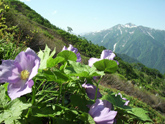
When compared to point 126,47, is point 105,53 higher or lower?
higher

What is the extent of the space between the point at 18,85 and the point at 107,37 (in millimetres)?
203785

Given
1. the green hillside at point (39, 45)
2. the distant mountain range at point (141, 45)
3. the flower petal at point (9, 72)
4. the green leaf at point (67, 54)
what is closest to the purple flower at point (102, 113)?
the green leaf at point (67, 54)

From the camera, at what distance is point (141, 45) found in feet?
554

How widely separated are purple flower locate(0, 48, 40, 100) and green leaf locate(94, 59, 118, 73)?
26cm

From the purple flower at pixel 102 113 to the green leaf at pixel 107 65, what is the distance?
150 millimetres

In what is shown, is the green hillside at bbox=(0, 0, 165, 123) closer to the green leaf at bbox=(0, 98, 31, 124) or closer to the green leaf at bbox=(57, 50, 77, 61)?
the green leaf at bbox=(57, 50, 77, 61)

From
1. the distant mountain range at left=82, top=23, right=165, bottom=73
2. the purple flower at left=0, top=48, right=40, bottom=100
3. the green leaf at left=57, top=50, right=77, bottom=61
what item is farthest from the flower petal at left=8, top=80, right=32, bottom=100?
the distant mountain range at left=82, top=23, right=165, bottom=73

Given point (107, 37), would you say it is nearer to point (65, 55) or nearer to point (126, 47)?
point (126, 47)

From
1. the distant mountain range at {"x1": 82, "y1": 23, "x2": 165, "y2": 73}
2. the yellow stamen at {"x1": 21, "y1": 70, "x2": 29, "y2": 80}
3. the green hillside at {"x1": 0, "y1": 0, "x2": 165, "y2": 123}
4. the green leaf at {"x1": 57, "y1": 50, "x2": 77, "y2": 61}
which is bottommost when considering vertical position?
the distant mountain range at {"x1": 82, "y1": 23, "x2": 165, "y2": 73}

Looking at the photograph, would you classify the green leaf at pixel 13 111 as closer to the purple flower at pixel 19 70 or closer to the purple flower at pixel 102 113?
the purple flower at pixel 19 70

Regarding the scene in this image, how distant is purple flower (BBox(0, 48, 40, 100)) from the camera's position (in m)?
0.51

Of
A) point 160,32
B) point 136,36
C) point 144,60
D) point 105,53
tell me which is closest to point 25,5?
point 105,53

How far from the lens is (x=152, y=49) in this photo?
15662cm

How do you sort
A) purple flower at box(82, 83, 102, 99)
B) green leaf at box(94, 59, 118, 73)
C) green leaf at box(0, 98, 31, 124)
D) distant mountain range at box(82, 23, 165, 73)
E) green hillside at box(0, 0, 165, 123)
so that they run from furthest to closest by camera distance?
distant mountain range at box(82, 23, 165, 73)
green hillside at box(0, 0, 165, 123)
purple flower at box(82, 83, 102, 99)
green leaf at box(94, 59, 118, 73)
green leaf at box(0, 98, 31, 124)
